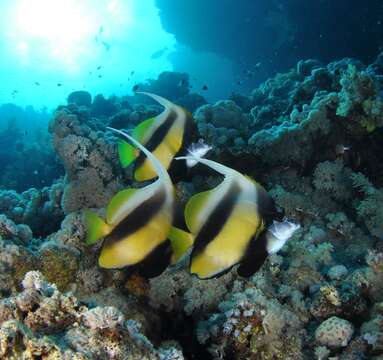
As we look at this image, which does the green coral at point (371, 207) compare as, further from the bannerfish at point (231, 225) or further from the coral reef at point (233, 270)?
the bannerfish at point (231, 225)

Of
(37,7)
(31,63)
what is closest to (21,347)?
(37,7)

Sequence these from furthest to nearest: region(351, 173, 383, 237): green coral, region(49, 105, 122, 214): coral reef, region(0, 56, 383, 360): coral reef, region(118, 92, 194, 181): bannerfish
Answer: region(49, 105, 122, 214): coral reef
region(351, 173, 383, 237): green coral
region(118, 92, 194, 181): bannerfish
region(0, 56, 383, 360): coral reef

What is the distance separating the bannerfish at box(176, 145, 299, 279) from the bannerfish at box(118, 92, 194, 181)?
72 cm

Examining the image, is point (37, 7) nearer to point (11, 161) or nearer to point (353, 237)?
point (11, 161)

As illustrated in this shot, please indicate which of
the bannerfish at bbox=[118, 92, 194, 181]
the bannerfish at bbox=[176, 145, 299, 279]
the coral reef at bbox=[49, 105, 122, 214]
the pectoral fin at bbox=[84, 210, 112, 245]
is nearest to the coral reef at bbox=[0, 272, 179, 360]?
the pectoral fin at bbox=[84, 210, 112, 245]

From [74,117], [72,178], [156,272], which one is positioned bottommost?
[72,178]

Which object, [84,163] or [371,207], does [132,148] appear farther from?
[371,207]

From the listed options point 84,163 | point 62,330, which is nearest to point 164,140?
point 62,330

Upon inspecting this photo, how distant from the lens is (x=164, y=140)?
2.77 m

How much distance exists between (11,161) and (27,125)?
1293 cm

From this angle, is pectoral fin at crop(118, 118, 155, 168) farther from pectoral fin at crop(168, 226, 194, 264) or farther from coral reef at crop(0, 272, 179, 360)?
coral reef at crop(0, 272, 179, 360)

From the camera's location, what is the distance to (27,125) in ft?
92.2

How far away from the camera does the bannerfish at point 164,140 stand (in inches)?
109

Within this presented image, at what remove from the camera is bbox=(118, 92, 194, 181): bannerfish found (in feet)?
9.06
